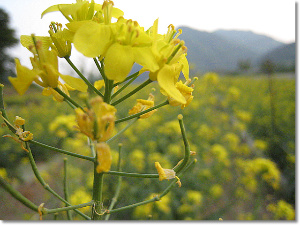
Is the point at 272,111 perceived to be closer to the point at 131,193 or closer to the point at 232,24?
the point at 232,24

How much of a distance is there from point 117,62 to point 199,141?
139 centimetres

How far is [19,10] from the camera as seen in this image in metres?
0.90

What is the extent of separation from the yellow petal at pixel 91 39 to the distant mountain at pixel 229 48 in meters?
1.20

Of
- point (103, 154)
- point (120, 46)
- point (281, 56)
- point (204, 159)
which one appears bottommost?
point (204, 159)

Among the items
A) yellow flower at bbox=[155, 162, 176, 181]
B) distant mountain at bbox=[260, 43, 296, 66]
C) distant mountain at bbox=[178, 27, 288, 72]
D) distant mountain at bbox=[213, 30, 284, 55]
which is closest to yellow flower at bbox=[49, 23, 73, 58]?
yellow flower at bbox=[155, 162, 176, 181]

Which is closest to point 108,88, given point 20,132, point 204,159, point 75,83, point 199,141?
point 75,83

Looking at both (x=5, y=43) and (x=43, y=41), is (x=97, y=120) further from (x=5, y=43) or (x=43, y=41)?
(x=5, y=43)

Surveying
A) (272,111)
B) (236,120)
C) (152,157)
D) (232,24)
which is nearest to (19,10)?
(152,157)

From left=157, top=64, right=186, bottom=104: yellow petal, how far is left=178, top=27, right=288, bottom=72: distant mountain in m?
1.17

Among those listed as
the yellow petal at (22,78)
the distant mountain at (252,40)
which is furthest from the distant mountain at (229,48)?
the yellow petal at (22,78)

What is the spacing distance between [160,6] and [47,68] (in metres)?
0.76

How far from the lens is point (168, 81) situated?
32cm

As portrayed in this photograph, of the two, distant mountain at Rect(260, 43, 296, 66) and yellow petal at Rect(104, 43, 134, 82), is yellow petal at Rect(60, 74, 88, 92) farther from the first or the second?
distant mountain at Rect(260, 43, 296, 66)

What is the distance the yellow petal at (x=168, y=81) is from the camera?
30cm
